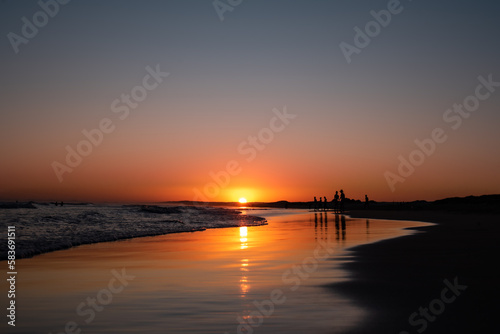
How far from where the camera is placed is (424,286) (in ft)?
35.6

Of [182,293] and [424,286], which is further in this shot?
[424,286]

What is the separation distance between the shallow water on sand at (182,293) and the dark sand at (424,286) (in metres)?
0.60

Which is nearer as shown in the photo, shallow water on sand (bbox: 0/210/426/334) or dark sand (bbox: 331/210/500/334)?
dark sand (bbox: 331/210/500/334)

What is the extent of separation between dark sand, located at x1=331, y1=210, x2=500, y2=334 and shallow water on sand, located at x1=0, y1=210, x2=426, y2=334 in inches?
23.5

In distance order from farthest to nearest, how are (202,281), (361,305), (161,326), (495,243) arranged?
1. (495,243)
2. (202,281)
3. (361,305)
4. (161,326)

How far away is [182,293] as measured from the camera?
34.8 ft

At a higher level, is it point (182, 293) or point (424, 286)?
point (424, 286)

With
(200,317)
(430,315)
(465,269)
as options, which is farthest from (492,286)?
(200,317)

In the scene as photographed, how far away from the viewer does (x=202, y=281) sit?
12.1 metres

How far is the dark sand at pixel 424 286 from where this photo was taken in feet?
25.7

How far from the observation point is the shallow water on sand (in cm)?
809

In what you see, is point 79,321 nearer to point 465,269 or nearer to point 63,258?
point 63,258

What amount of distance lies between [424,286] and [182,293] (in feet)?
19.7

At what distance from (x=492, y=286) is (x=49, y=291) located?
11.0 metres
